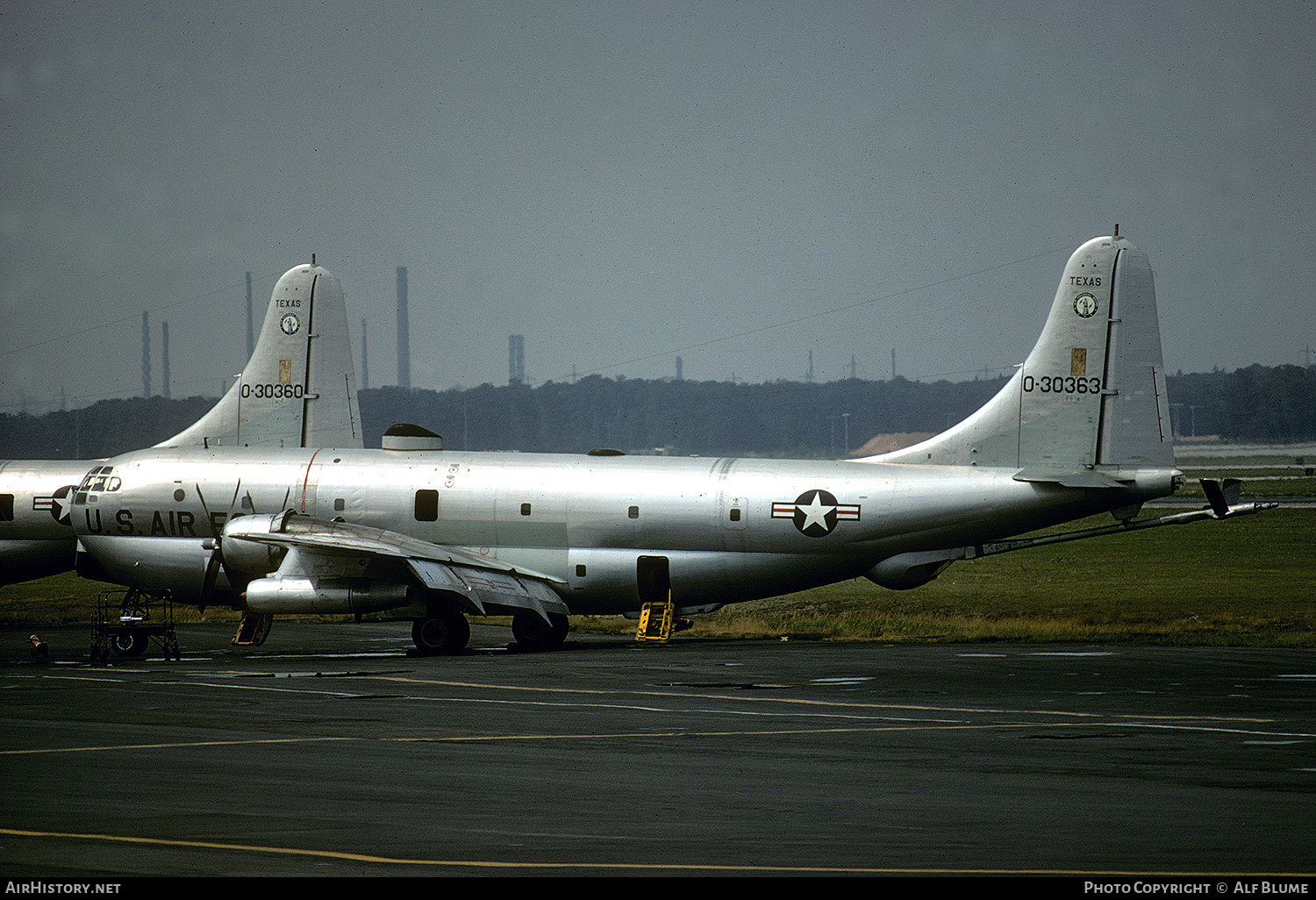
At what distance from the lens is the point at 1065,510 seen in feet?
119

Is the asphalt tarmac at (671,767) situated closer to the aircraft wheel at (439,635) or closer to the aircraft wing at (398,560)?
the aircraft wheel at (439,635)

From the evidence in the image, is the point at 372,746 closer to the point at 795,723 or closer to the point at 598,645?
the point at 795,723

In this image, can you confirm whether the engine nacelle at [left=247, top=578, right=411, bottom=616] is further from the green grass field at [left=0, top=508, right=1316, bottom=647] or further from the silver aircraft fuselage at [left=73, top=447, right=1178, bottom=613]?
the green grass field at [left=0, top=508, right=1316, bottom=647]

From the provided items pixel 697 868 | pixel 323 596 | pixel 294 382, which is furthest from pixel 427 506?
pixel 697 868

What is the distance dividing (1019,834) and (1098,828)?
905mm

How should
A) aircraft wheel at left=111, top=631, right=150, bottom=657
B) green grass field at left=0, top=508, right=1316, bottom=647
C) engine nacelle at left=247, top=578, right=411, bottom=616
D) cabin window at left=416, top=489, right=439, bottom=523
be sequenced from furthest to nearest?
green grass field at left=0, top=508, right=1316, bottom=647 < cabin window at left=416, top=489, right=439, bottom=523 < aircraft wheel at left=111, top=631, right=150, bottom=657 < engine nacelle at left=247, top=578, right=411, bottom=616

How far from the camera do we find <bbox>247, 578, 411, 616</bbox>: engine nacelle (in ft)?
119

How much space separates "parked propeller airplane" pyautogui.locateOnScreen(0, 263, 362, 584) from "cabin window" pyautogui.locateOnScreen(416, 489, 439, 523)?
8702 millimetres

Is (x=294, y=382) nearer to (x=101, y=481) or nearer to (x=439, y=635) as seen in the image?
(x=101, y=481)

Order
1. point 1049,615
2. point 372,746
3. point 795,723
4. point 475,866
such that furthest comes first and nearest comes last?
point 1049,615 → point 795,723 → point 372,746 → point 475,866

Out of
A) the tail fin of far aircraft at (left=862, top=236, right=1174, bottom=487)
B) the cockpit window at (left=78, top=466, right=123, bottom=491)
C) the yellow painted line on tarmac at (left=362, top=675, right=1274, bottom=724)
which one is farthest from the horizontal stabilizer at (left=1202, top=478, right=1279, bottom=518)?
the cockpit window at (left=78, top=466, right=123, bottom=491)

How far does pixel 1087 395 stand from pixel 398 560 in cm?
1760

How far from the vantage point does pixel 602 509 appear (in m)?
38.2
